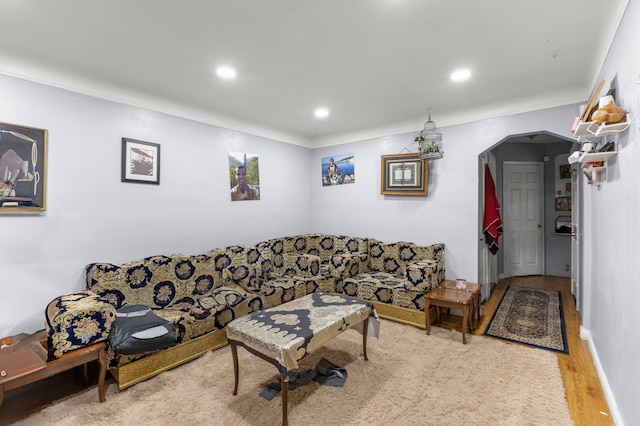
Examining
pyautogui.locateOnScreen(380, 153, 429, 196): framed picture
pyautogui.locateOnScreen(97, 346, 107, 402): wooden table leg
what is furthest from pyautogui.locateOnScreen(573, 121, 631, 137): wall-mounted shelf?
pyautogui.locateOnScreen(97, 346, 107, 402): wooden table leg

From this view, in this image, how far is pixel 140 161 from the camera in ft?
10.7

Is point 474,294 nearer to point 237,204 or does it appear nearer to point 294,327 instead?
point 294,327

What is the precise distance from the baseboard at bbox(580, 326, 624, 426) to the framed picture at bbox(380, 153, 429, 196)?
90.5 inches

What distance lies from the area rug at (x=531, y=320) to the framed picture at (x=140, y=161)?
417 cm

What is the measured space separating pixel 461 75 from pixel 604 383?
2774 millimetres

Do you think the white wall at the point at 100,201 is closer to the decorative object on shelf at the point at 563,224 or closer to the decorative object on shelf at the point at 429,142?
the decorative object on shelf at the point at 429,142

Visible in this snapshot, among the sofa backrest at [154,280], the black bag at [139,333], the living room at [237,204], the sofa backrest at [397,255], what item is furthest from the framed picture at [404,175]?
the black bag at [139,333]

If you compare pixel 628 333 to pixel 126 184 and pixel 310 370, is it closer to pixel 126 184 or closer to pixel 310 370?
pixel 310 370

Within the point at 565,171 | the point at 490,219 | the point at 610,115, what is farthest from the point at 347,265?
the point at 565,171

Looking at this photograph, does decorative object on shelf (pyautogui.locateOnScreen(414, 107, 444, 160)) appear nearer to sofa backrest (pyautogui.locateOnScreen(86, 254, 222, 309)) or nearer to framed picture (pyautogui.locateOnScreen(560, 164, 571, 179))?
sofa backrest (pyautogui.locateOnScreen(86, 254, 222, 309))

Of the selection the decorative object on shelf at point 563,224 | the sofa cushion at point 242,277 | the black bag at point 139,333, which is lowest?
the black bag at point 139,333

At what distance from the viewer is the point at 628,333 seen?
173cm

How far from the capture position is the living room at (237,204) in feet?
6.48

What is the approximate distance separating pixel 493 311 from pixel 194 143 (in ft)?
14.8
